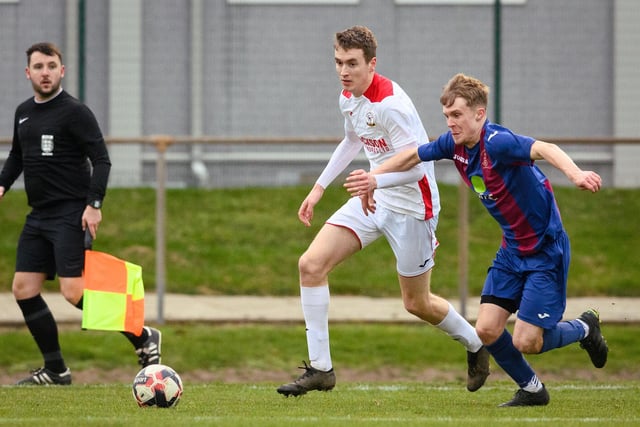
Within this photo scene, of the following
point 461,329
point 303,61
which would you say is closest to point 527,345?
point 461,329

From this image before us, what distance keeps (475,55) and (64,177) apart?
653 centimetres

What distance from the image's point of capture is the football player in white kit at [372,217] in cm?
720

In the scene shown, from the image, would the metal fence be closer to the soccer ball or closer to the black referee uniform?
the black referee uniform

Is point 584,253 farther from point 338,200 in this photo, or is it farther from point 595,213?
point 338,200

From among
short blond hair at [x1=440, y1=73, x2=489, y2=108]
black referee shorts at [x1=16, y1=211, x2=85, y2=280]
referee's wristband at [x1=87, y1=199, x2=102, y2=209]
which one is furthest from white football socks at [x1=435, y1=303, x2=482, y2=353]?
black referee shorts at [x1=16, y1=211, x2=85, y2=280]

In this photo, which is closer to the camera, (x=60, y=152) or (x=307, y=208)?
(x=307, y=208)

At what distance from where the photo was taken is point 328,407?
7.02 m

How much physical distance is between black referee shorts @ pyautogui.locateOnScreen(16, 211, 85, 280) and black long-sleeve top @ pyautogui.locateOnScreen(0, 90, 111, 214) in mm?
115

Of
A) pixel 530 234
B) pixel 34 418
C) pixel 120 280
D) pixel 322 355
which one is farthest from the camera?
pixel 120 280

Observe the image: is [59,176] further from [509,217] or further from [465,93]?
[509,217]

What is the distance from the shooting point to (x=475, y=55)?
1362 cm

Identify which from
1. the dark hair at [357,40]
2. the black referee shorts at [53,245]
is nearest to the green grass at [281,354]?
the black referee shorts at [53,245]

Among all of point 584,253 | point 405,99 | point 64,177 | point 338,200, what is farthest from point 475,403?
point 338,200

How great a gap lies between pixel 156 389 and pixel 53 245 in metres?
2.07
